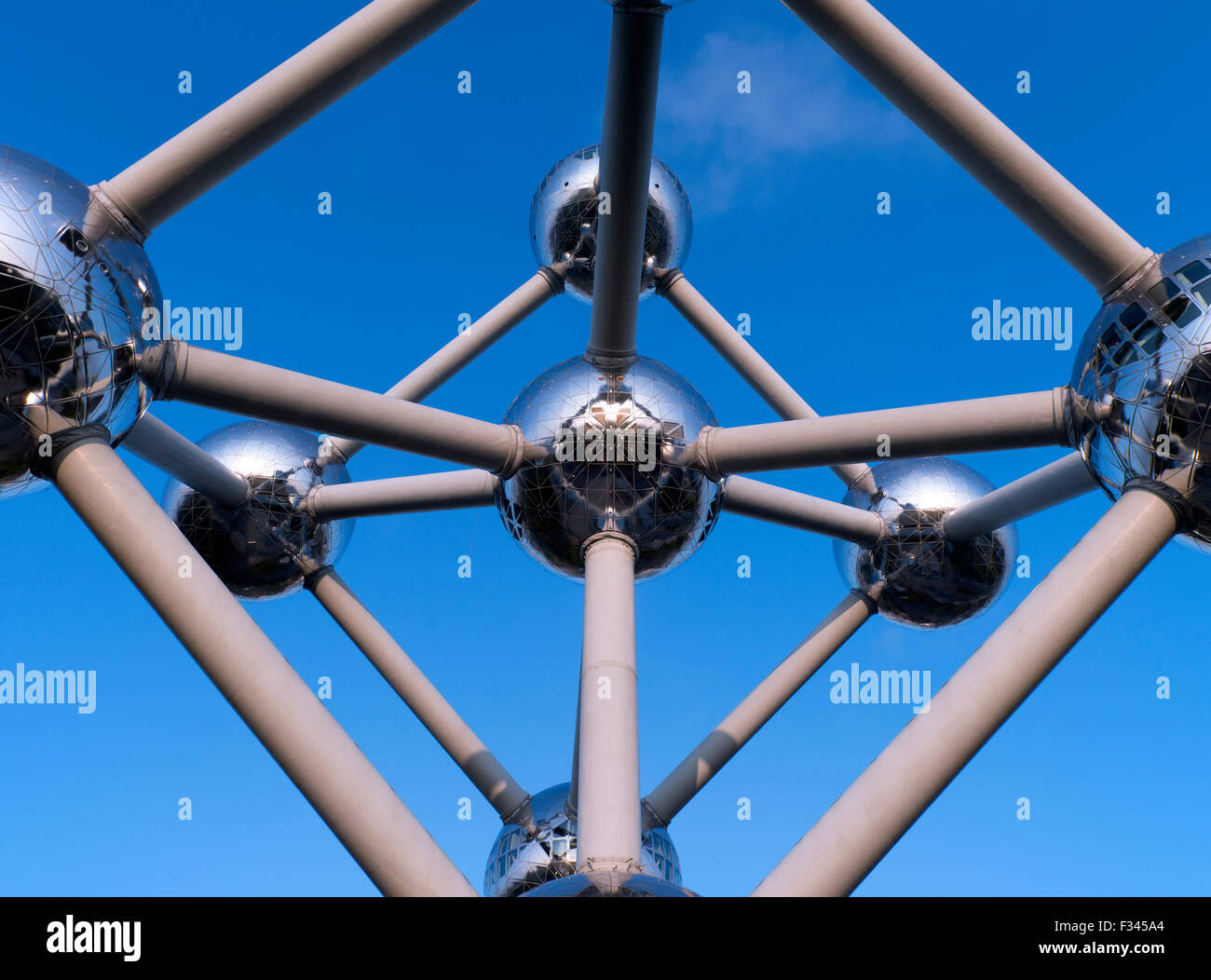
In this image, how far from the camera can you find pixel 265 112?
6922 millimetres

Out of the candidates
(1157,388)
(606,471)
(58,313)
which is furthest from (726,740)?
(58,313)

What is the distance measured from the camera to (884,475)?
12.6m

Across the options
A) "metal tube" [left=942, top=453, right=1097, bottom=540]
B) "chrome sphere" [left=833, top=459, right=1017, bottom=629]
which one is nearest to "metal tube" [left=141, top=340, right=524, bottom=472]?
"metal tube" [left=942, top=453, right=1097, bottom=540]

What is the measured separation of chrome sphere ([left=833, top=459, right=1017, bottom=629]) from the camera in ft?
39.7

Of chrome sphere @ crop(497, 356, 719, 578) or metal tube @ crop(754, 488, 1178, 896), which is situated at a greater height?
chrome sphere @ crop(497, 356, 719, 578)

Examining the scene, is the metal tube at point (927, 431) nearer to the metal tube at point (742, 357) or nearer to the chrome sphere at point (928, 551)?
the metal tube at point (742, 357)

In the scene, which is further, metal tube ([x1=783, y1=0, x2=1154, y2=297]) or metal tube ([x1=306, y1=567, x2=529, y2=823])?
metal tube ([x1=306, y1=567, x2=529, y2=823])

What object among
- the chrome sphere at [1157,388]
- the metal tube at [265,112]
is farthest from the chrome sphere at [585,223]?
the chrome sphere at [1157,388]

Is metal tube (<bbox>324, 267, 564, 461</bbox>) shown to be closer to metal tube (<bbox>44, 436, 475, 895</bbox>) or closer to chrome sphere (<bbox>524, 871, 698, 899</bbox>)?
metal tube (<bbox>44, 436, 475, 895</bbox>)

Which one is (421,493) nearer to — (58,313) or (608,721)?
(608,721)

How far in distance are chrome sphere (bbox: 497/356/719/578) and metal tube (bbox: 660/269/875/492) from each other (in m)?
2.73

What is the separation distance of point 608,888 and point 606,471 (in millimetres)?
3756
